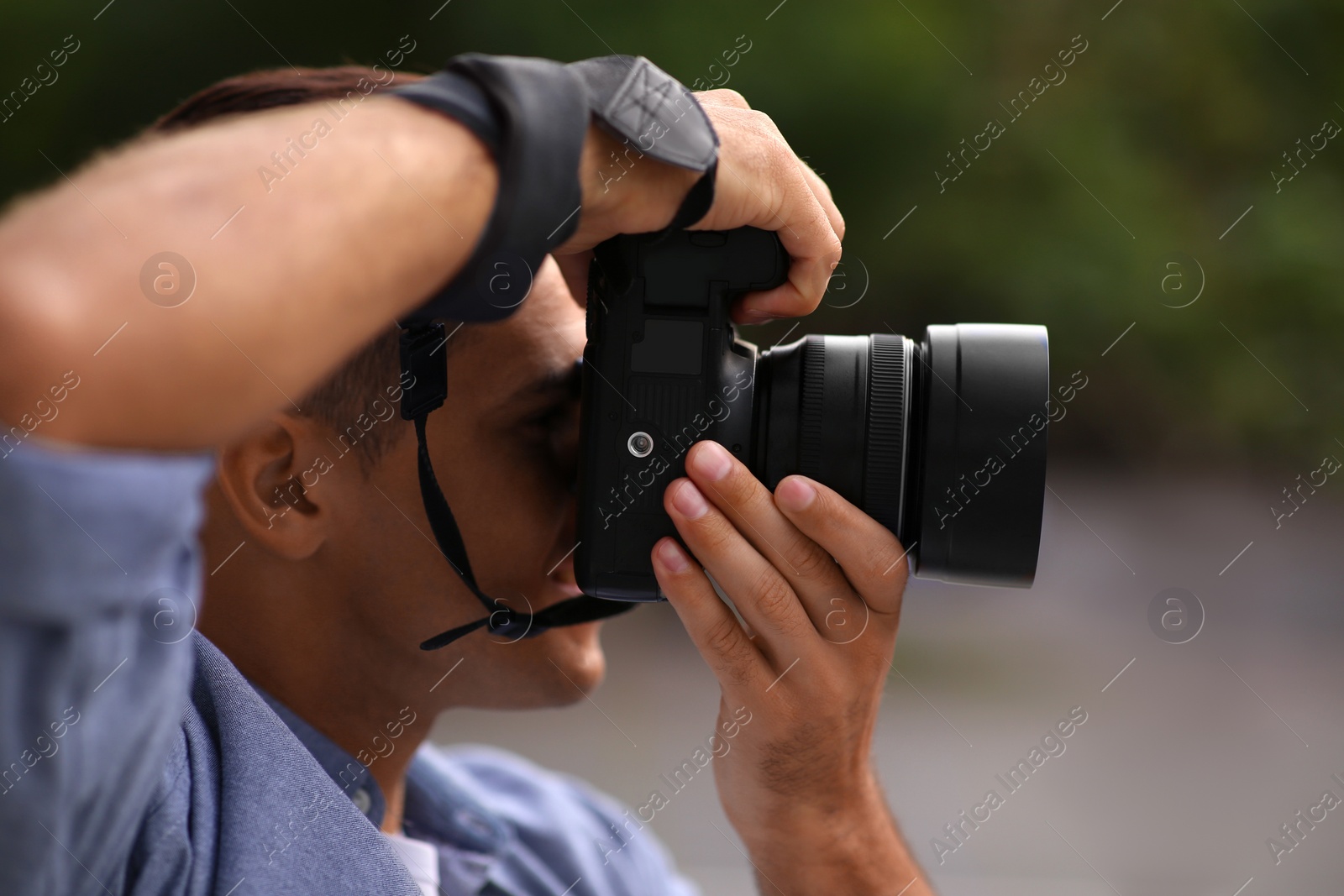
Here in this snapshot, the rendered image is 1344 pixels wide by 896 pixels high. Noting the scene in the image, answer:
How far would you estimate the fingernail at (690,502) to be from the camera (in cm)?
88

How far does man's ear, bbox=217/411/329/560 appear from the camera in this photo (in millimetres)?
1030

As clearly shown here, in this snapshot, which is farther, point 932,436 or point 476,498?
point 476,498

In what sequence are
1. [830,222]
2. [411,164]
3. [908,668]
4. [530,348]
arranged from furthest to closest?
[908,668] < [530,348] < [830,222] < [411,164]

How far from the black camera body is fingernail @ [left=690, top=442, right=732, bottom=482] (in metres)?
0.02

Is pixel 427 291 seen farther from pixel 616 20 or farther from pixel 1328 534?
pixel 1328 534

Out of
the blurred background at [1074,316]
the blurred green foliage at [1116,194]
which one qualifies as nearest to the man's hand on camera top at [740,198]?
the blurred background at [1074,316]

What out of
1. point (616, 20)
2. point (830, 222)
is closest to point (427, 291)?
point (830, 222)

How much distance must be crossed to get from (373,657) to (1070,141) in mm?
6070

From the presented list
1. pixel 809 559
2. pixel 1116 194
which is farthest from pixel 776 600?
pixel 1116 194

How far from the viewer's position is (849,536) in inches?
35.0

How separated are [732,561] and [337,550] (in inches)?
15.9

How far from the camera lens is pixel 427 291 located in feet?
1.95

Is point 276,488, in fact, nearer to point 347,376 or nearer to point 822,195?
point 347,376

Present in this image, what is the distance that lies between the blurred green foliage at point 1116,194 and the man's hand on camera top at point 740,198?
16.3 ft
